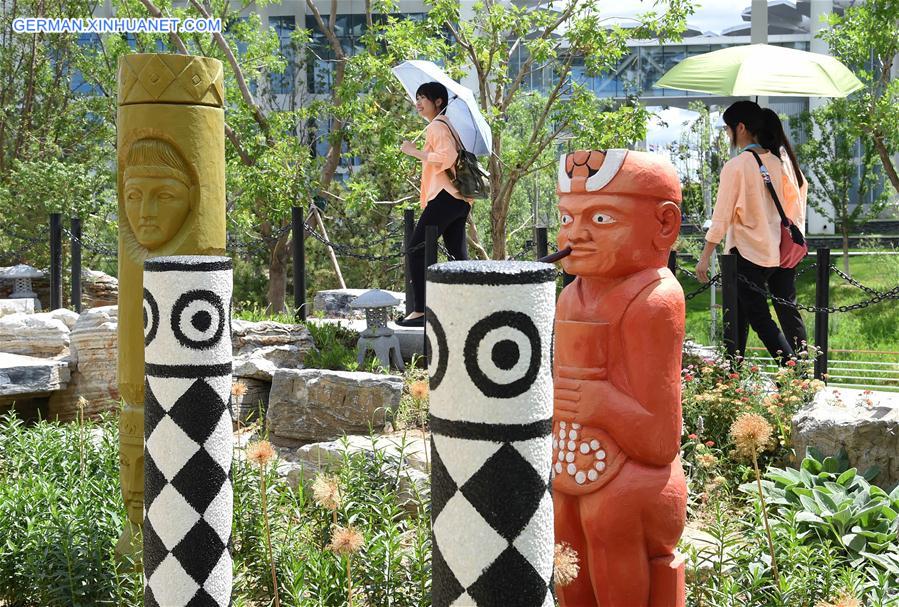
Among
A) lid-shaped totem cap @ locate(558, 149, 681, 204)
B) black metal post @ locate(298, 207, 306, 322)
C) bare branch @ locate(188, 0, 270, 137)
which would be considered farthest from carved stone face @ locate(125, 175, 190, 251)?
bare branch @ locate(188, 0, 270, 137)

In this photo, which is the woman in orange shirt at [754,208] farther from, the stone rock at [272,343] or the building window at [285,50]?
the building window at [285,50]

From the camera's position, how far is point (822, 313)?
6.53 metres

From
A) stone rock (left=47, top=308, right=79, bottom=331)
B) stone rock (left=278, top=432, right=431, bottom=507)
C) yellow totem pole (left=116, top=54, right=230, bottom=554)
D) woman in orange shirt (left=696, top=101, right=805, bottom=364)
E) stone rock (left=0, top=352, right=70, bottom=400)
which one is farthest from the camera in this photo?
stone rock (left=47, top=308, right=79, bottom=331)

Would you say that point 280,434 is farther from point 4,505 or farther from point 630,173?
point 630,173

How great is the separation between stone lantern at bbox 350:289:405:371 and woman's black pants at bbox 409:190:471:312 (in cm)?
31

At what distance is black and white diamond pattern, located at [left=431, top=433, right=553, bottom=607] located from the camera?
1831 millimetres

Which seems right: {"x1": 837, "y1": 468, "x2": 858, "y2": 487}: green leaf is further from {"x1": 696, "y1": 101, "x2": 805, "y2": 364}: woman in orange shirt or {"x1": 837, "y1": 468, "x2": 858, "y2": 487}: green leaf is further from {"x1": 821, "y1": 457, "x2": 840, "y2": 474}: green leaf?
{"x1": 696, "y1": 101, "x2": 805, "y2": 364}: woman in orange shirt

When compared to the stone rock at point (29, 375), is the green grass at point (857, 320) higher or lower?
lower

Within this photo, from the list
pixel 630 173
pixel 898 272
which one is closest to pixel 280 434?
pixel 630 173

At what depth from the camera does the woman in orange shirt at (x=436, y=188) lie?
6.78m

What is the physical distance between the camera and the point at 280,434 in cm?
641

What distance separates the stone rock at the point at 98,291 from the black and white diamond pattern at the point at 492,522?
33.8ft

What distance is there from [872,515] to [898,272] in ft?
52.8

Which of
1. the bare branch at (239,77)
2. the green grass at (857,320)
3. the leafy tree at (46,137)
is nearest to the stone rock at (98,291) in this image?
the leafy tree at (46,137)
